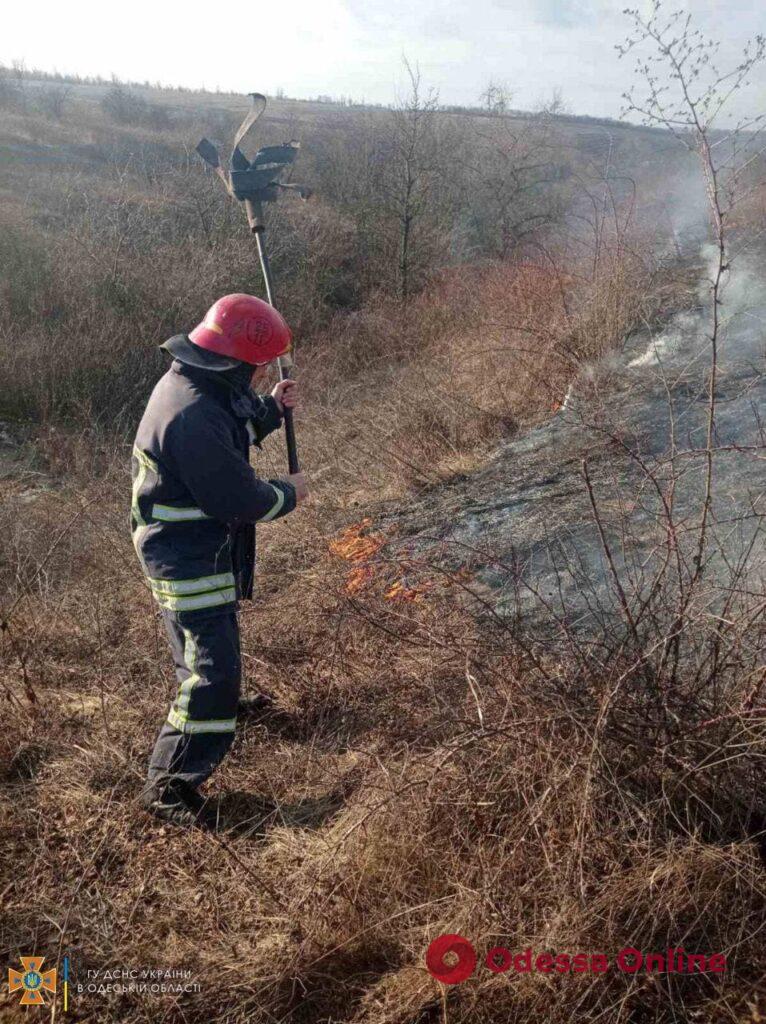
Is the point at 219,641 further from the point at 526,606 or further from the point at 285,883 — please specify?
the point at 526,606

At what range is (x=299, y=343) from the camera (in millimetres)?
13844

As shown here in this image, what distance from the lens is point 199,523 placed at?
267 centimetres

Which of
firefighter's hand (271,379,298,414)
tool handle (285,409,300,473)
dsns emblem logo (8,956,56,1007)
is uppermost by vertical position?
firefighter's hand (271,379,298,414)

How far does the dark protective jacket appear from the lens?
2.51 meters

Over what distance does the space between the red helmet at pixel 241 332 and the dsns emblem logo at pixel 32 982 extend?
213 centimetres

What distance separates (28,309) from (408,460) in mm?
8373

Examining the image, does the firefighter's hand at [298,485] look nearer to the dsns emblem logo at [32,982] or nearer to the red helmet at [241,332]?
the red helmet at [241,332]

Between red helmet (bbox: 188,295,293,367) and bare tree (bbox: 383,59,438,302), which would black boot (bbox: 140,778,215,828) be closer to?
red helmet (bbox: 188,295,293,367)

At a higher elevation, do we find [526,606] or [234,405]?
[234,405]

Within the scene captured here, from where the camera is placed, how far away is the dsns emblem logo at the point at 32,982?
6.85 ft

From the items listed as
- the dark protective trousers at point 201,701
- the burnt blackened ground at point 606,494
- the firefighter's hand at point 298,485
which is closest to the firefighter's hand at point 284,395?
the firefighter's hand at point 298,485

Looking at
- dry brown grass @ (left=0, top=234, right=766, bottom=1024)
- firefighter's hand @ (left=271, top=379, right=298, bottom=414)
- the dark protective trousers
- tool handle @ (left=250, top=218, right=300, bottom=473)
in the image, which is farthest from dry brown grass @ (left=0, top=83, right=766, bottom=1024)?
firefighter's hand @ (left=271, top=379, right=298, bottom=414)

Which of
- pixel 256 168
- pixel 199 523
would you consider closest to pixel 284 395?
pixel 199 523

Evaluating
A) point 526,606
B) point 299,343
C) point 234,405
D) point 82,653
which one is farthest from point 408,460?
point 299,343
